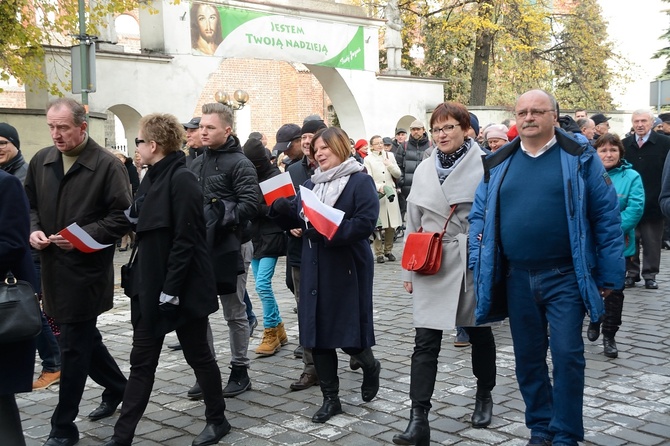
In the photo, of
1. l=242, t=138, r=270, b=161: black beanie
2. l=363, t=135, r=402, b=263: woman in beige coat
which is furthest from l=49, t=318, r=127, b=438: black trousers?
l=363, t=135, r=402, b=263: woman in beige coat

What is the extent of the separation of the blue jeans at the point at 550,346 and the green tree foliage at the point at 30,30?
11.0 metres

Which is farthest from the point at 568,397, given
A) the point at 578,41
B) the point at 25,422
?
the point at 578,41

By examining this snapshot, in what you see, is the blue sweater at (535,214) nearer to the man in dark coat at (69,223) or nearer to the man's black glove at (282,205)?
the man's black glove at (282,205)

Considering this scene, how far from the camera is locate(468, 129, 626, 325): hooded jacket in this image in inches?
179

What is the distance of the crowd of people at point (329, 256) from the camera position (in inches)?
183

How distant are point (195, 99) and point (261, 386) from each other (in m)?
12.6

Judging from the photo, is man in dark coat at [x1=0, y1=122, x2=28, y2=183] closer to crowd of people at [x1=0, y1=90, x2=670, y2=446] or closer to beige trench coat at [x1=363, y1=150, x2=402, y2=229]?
crowd of people at [x1=0, y1=90, x2=670, y2=446]

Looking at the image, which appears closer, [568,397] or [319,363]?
[568,397]

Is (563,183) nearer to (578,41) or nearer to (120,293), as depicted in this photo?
(120,293)

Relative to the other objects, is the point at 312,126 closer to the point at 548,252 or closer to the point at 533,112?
the point at 533,112

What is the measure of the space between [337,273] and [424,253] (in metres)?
0.77

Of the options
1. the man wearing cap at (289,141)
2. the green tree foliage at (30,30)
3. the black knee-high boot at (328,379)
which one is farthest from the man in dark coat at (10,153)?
the green tree foliage at (30,30)

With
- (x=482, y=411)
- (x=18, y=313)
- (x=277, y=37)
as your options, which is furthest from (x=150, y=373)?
(x=277, y=37)

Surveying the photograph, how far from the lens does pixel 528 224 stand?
469cm
